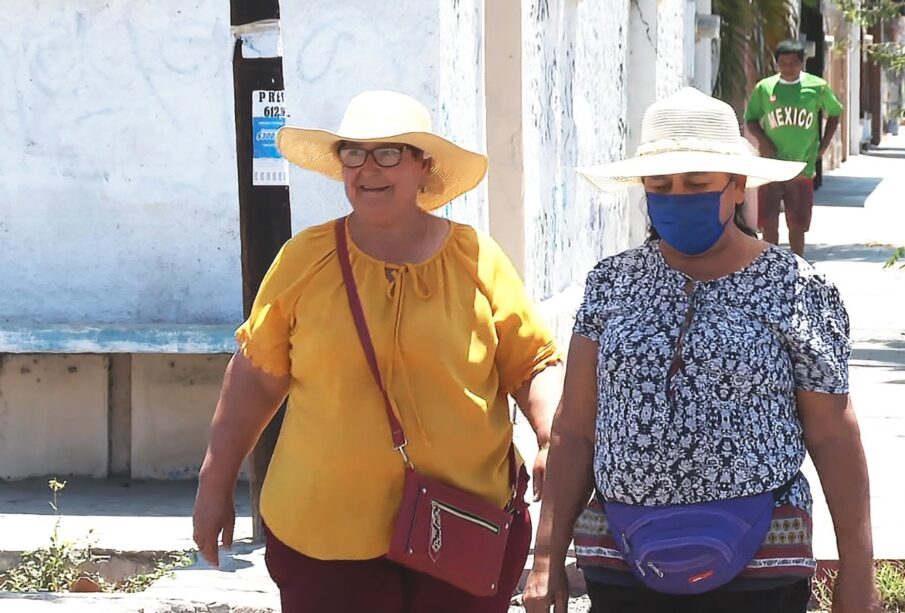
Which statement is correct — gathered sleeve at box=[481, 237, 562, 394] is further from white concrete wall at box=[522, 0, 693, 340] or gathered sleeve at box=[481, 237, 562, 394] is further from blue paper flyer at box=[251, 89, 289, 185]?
white concrete wall at box=[522, 0, 693, 340]

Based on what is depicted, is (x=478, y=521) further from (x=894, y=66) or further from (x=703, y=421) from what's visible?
(x=894, y=66)

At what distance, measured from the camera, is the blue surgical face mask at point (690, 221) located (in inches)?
146

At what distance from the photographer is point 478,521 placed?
4.07m

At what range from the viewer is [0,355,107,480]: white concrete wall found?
859 cm

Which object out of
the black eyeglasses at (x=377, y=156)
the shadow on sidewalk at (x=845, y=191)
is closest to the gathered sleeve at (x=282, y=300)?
the black eyeglasses at (x=377, y=156)

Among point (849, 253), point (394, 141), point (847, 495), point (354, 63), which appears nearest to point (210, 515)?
point (394, 141)

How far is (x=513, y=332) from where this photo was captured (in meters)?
4.15

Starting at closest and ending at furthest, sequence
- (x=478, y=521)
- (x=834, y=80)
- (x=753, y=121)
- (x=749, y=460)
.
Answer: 1. (x=749, y=460)
2. (x=478, y=521)
3. (x=753, y=121)
4. (x=834, y=80)

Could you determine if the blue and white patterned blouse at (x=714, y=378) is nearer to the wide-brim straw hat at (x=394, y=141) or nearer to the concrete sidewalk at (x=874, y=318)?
the wide-brim straw hat at (x=394, y=141)

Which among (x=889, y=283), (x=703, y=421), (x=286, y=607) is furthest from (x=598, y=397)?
(x=889, y=283)

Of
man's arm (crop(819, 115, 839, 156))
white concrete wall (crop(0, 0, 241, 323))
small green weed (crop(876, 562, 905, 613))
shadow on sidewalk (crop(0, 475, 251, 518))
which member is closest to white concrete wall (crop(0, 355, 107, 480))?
shadow on sidewalk (crop(0, 475, 251, 518))

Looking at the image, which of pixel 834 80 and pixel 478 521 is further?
pixel 834 80

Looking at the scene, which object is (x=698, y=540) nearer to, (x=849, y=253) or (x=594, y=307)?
(x=594, y=307)

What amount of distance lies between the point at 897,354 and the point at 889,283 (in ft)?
12.9
